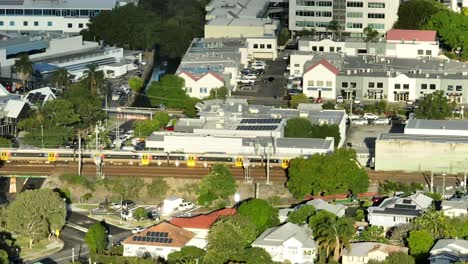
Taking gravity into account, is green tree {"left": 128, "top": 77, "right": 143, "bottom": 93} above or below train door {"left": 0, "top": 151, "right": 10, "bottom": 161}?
above

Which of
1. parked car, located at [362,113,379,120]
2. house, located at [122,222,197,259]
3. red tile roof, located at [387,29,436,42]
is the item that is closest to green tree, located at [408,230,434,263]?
house, located at [122,222,197,259]

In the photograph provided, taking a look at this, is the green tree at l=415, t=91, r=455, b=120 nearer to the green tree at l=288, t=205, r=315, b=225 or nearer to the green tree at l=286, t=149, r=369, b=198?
the green tree at l=286, t=149, r=369, b=198

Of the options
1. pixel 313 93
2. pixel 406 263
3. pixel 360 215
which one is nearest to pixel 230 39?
pixel 313 93

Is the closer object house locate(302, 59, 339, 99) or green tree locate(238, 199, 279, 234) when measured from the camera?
green tree locate(238, 199, 279, 234)

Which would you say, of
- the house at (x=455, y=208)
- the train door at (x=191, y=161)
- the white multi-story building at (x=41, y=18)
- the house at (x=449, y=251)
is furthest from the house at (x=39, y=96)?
the house at (x=449, y=251)

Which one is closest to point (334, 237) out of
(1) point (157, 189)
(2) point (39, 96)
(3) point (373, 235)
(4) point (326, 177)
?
(3) point (373, 235)
